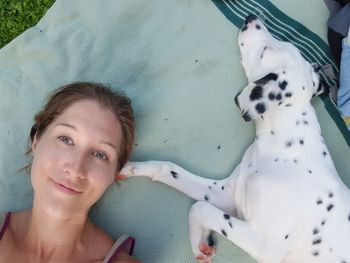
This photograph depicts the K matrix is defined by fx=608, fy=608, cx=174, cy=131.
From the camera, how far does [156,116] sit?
4898 mm

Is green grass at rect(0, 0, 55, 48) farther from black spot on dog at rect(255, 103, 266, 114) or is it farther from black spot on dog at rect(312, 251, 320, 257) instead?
black spot on dog at rect(312, 251, 320, 257)

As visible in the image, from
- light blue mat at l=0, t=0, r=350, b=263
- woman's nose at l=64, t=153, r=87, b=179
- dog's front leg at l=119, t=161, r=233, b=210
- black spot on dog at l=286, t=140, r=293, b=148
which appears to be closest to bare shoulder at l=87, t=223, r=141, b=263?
light blue mat at l=0, t=0, r=350, b=263

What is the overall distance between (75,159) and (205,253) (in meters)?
1.29

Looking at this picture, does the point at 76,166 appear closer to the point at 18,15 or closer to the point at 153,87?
the point at 153,87

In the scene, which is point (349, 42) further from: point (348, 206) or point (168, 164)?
point (168, 164)

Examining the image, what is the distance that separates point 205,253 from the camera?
180 inches

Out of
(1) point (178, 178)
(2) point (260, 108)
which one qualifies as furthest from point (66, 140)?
(2) point (260, 108)

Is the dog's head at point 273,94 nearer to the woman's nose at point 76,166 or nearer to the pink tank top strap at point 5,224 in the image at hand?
the woman's nose at point 76,166

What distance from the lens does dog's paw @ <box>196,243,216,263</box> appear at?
14.9 feet

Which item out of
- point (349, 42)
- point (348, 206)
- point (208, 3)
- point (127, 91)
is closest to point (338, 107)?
point (349, 42)

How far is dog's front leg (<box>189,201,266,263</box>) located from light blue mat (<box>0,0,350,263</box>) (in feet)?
0.43

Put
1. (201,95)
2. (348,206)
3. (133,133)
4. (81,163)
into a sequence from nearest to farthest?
(81,163) → (348,206) → (133,133) → (201,95)

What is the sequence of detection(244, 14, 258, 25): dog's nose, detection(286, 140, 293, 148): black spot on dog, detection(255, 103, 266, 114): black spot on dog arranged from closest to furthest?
1. detection(255, 103, 266, 114): black spot on dog
2. detection(286, 140, 293, 148): black spot on dog
3. detection(244, 14, 258, 25): dog's nose

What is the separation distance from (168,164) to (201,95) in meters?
0.65
